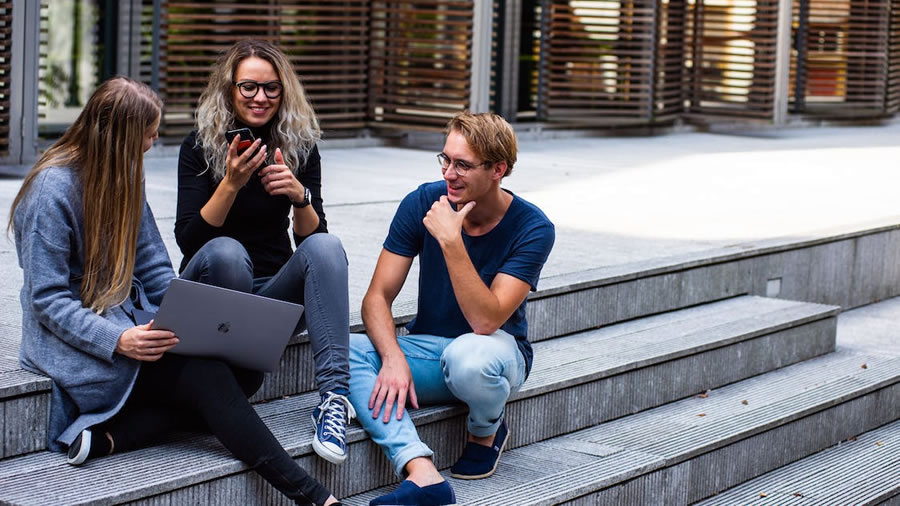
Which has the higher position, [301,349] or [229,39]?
[229,39]

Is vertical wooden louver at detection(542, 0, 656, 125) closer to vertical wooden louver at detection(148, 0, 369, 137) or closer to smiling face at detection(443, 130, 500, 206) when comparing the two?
vertical wooden louver at detection(148, 0, 369, 137)

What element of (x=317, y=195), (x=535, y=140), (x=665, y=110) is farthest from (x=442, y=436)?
(x=665, y=110)

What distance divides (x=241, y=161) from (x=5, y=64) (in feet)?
16.8

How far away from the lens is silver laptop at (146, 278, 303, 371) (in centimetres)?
328

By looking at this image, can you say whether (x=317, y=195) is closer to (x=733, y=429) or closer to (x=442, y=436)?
(x=442, y=436)

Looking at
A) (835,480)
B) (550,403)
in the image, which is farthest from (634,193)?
(550,403)

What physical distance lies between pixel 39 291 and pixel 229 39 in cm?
703

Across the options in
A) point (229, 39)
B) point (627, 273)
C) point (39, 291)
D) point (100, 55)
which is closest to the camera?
point (39, 291)

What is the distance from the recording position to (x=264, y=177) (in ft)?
12.5

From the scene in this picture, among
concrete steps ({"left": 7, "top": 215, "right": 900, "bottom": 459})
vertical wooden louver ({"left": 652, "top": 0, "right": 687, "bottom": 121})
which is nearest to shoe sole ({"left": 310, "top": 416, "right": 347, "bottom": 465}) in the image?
concrete steps ({"left": 7, "top": 215, "right": 900, "bottom": 459})

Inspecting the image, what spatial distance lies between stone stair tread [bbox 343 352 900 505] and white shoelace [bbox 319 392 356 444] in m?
0.26

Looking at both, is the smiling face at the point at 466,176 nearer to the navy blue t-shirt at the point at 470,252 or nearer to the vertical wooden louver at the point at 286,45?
the navy blue t-shirt at the point at 470,252

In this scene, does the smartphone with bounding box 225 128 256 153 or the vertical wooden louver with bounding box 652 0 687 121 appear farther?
the vertical wooden louver with bounding box 652 0 687 121

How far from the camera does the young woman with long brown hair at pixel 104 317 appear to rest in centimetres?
326
